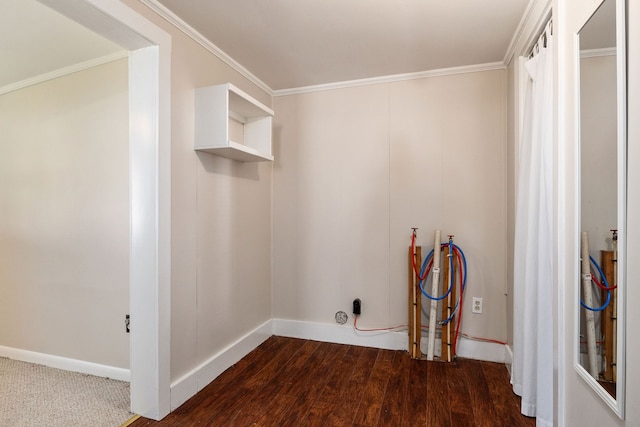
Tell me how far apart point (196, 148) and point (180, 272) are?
76 centimetres

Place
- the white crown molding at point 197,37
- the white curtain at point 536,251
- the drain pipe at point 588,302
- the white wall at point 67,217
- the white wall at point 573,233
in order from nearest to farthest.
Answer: the white wall at point 573,233
the drain pipe at point 588,302
the white curtain at point 536,251
the white crown molding at point 197,37
the white wall at point 67,217

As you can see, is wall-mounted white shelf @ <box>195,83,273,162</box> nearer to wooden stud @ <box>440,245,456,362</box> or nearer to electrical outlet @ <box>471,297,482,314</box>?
wooden stud @ <box>440,245,456,362</box>

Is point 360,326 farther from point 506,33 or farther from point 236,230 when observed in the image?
point 506,33

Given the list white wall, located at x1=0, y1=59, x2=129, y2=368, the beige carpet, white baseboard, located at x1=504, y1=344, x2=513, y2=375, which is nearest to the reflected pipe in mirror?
white baseboard, located at x1=504, y1=344, x2=513, y2=375

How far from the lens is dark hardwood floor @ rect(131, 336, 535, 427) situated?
5.64 feet

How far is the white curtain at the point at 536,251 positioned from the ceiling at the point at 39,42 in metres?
2.52

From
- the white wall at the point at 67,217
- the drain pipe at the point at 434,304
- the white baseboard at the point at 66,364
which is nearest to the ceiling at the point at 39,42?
the white wall at the point at 67,217

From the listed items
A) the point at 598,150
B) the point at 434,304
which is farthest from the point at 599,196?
the point at 434,304

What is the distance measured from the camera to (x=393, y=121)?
2.61 m

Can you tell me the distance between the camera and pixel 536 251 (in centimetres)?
167

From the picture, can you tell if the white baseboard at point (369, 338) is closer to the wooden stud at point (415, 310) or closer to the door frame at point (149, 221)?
the wooden stud at point (415, 310)

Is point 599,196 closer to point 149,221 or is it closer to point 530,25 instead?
point 530,25

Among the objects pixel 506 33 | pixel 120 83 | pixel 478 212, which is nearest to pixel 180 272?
pixel 120 83

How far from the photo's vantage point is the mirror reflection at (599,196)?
3.31 feet
